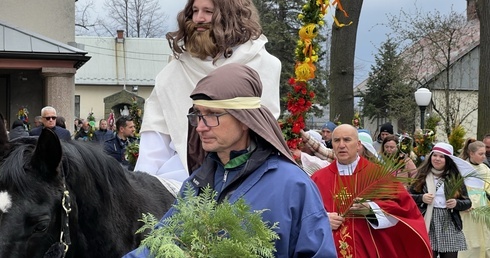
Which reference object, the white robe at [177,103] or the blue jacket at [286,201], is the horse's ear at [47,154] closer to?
the blue jacket at [286,201]

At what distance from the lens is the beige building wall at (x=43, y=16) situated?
23891 millimetres

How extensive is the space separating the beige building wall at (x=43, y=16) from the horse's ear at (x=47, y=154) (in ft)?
69.3

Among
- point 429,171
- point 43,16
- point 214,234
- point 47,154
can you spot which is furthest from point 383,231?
point 43,16

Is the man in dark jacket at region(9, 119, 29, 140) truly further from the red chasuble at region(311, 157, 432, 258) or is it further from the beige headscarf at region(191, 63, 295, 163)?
the beige headscarf at region(191, 63, 295, 163)

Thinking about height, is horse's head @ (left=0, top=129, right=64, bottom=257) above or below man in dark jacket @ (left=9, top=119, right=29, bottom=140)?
below

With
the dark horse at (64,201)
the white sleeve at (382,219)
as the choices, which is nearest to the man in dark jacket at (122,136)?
the white sleeve at (382,219)

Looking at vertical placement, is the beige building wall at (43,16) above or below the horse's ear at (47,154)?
above

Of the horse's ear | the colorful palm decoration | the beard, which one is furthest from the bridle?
the colorful palm decoration

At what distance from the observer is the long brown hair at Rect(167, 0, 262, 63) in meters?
4.76

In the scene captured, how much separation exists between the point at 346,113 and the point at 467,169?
549 centimetres

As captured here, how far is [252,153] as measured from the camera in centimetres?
320

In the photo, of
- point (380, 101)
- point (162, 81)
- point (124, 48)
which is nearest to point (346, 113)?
point (162, 81)

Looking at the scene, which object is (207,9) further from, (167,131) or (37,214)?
(37,214)

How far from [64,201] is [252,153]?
1.06 metres
